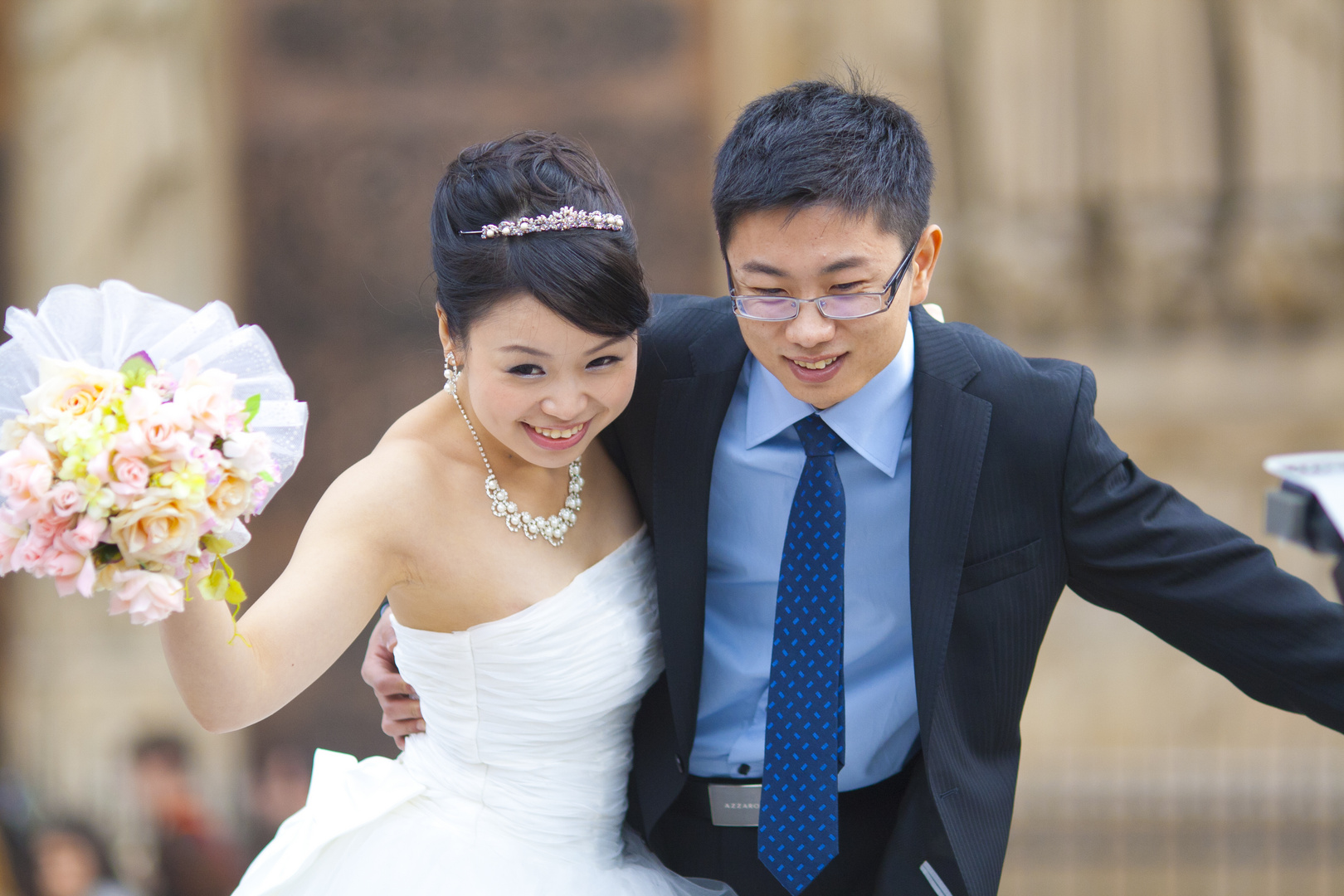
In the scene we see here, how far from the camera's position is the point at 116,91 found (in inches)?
188

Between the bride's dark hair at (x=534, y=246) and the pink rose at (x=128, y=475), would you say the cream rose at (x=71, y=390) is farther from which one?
the bride's dark hair at (x=534, y=246)

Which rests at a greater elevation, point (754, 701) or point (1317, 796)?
point (754, 701)

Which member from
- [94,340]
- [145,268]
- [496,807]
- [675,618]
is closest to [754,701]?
[675,618]

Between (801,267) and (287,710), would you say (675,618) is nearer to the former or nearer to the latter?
(801,267)

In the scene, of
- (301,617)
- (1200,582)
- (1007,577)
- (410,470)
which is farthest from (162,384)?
(1200,582)

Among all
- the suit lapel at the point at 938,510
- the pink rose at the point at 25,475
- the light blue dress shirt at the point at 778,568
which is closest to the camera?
the pink rose at the point at 25,475

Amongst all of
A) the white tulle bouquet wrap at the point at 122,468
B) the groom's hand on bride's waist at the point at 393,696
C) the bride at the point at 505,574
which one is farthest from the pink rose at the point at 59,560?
the groom's hand on bride's waist at the point at 393,696

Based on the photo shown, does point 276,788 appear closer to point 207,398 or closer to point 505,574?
point 505,574

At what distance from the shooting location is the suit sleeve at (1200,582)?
5.97ft

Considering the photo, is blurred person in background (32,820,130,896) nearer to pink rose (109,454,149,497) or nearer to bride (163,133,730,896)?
bride (163,133,730,896)

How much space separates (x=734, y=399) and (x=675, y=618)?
42 cm

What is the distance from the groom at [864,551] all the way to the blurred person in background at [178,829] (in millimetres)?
3194

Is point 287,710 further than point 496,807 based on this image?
Yes

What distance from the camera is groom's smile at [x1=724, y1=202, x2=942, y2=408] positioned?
177 cm
